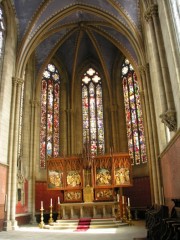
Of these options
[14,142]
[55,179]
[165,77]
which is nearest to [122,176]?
[55,179]

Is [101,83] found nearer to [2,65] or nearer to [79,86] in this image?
[79,86]

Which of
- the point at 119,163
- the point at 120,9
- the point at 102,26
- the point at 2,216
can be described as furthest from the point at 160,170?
the point at 102,26

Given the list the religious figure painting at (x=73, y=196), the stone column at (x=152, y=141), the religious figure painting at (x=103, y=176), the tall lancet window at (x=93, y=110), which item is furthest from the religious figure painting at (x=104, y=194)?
the tall lancet window at (x=93, y=110)

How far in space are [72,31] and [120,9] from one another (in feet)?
18.9

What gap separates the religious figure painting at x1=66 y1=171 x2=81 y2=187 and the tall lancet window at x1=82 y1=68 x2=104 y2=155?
556 centimetres

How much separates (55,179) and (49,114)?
24.3 feet

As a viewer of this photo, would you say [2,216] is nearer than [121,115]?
Yes

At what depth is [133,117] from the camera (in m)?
22.0

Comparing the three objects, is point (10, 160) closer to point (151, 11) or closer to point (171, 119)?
point (171, 119)

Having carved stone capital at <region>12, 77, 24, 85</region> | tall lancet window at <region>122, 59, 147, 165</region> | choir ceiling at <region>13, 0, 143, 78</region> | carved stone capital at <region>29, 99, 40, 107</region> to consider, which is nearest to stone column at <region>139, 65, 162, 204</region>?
choir ceiling at <region>13, 0, 143, 78</region>

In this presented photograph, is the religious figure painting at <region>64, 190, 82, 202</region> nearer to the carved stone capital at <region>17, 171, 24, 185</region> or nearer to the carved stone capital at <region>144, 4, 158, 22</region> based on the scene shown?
the carved stone capital at <region>17, 171, 24, 185</region>

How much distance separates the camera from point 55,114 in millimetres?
22953

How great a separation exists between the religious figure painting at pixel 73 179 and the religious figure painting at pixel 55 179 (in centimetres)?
42

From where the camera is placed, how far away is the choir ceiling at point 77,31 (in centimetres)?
1719
